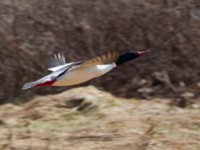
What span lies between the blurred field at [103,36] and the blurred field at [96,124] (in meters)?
0.60

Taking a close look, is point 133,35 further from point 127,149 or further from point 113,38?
point 127,149

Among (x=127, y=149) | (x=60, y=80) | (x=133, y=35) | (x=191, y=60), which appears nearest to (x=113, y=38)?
(x=133, y=35)

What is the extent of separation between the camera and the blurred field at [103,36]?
5.89m

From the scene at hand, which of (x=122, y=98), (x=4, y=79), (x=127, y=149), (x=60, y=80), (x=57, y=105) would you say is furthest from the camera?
(x=4, y=79)

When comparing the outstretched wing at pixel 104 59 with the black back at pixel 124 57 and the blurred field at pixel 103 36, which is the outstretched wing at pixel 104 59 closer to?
the black back at pixel 124 57

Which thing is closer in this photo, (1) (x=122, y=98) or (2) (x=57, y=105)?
(2) (x=57, y=105)

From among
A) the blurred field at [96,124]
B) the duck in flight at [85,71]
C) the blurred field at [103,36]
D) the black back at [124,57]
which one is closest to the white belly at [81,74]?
the duck in flight at [85,71]

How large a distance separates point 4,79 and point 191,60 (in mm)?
1634

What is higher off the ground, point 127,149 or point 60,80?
point 60,80

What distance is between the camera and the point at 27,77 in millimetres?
5910

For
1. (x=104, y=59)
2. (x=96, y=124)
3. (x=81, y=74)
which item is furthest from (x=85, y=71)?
(x=96, y=124)

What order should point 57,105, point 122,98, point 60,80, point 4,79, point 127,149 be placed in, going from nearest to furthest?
point 60,80 → point 127,149 → point 57,105 → point 122,98 → point 4,79

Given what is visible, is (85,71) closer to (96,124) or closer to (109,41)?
(96,124)

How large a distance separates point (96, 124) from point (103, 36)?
5.12 ft
